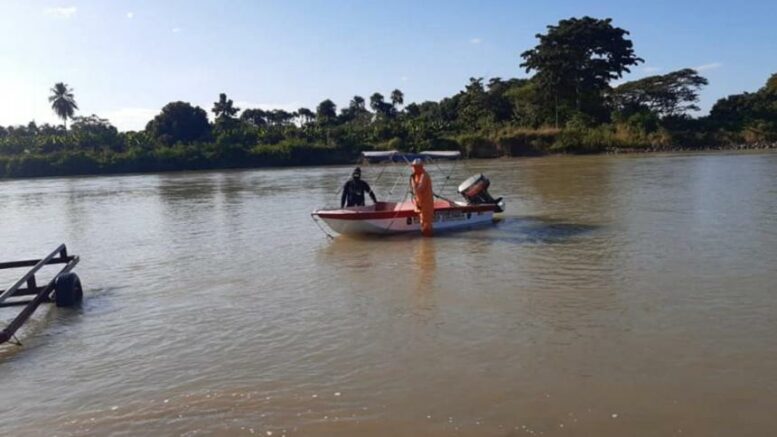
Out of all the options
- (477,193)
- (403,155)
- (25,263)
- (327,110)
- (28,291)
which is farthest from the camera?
(327,110)

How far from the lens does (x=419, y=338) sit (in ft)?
25.0

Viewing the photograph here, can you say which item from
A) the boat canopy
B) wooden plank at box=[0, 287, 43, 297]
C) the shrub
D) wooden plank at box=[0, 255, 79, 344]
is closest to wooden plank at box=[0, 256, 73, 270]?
wooden plank at box=[0, 255, 79, 344]

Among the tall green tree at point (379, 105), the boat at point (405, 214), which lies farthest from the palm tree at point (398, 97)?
the boat at point (405, 214)

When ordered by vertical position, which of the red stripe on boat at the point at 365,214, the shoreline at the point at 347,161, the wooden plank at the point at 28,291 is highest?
the shoreline at the point at 347,161

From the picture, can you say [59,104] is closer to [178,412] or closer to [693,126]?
[693,126]

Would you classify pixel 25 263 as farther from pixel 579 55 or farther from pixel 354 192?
pixel 579 55

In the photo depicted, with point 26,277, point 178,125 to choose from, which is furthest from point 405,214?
point 178,125

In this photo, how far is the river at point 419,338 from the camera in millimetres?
5602

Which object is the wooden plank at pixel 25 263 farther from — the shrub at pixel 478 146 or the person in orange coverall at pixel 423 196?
the shrub at pixel 478 146

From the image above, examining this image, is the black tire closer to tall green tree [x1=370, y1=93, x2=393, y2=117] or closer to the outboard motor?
the outboard motor

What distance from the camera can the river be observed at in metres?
5.60

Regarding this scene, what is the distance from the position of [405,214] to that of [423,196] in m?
0.66

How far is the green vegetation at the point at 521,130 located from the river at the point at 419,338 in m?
51.3

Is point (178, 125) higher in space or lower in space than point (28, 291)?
higher
